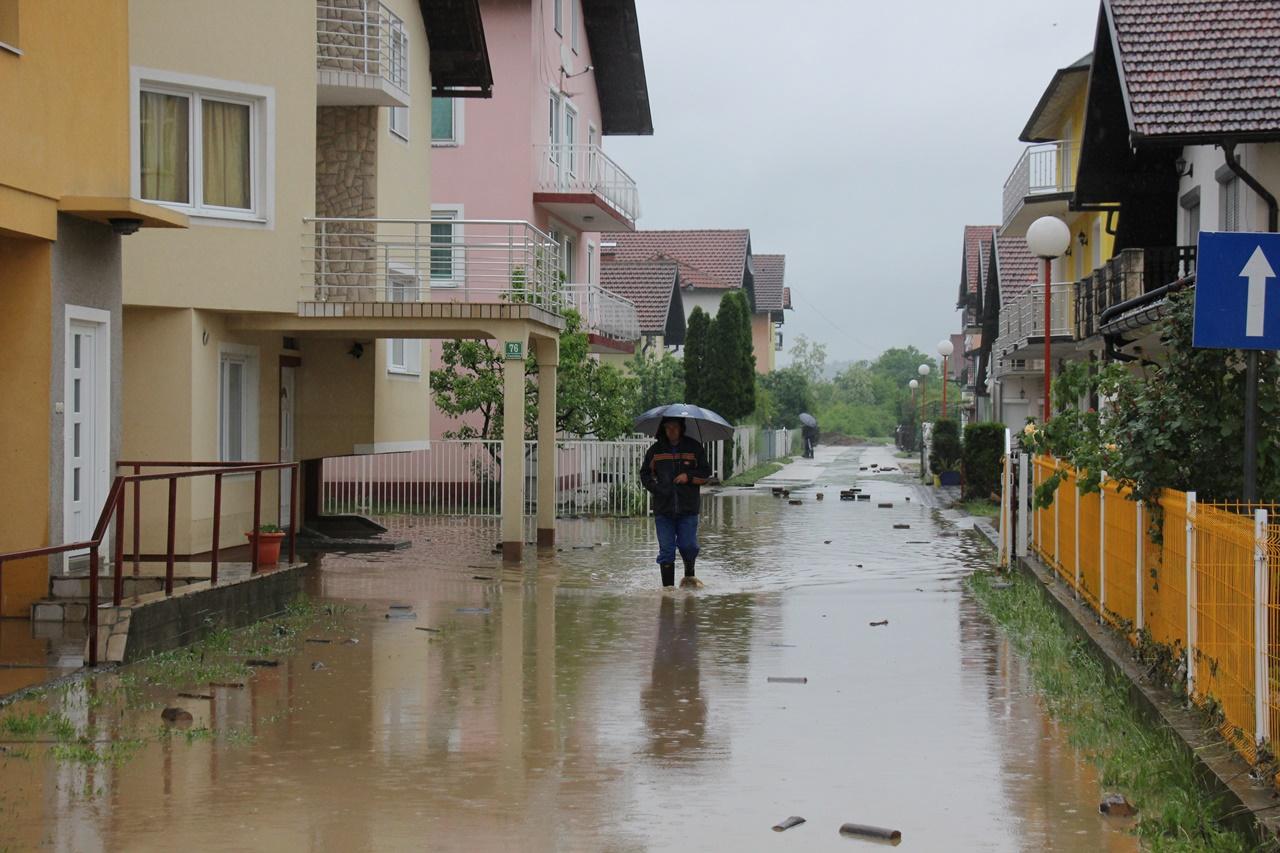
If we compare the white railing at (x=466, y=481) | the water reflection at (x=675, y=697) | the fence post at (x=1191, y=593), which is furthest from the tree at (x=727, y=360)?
the fence post at (x=1191, y=593)

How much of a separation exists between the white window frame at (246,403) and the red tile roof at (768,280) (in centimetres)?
6899

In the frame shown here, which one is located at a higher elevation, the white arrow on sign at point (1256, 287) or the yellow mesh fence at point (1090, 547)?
the white arrow on sign at point (1256, 287)

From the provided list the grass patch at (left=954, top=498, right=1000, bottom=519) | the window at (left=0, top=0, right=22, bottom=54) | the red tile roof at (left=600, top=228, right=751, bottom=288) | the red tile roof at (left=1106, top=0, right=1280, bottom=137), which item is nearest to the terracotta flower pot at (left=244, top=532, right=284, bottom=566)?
the window at (left=0, top=0, right=22, bottom=54)

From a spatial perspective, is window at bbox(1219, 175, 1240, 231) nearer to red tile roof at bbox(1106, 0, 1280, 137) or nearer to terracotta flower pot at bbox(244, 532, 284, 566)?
red tile roof at bbox(1106, 0, 1280, 137)

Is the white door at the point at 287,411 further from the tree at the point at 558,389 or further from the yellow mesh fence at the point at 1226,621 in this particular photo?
the yellow mesh fence at the point at 1226,621

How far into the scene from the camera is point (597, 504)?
31219 mm

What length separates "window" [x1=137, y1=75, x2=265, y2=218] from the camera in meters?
17.2

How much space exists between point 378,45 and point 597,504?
40.4ft

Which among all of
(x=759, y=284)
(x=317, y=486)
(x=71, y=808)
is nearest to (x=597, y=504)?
(x=317, y=486)

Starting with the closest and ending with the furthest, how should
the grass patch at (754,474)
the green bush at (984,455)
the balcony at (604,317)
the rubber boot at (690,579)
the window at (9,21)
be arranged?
the window at (9,21) < the rubber boot at (690,579) < the green bush at (984,455) < the balcony at (604,317) < the grass patch at (754,474)

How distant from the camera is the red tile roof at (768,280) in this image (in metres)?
88.5

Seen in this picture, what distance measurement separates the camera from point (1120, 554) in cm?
1114

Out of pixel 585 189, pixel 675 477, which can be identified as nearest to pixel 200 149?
pixel 675 477

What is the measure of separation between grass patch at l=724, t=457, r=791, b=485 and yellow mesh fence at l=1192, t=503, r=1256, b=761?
35.8m
